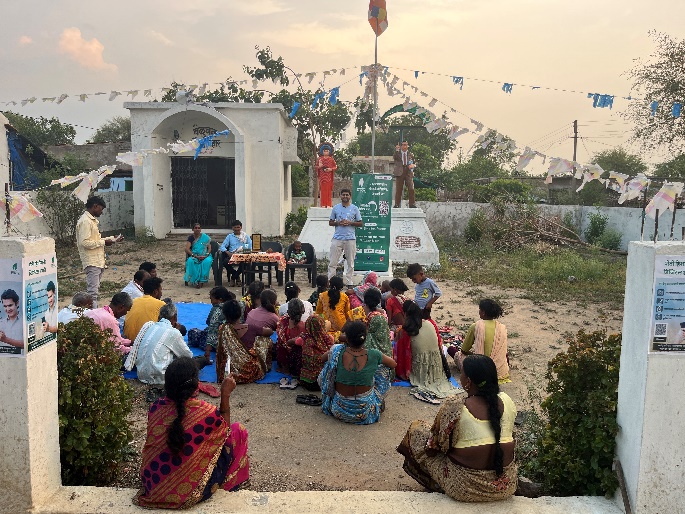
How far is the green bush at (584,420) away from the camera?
11.0 ft

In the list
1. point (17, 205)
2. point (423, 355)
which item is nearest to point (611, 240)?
point (423, 355)

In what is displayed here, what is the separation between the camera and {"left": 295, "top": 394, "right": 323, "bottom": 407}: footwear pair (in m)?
5.41

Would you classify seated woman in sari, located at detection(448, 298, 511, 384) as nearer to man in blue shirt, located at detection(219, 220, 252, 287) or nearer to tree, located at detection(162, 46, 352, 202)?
man in blue shirt, located at detection(219, 220, 252, 287)

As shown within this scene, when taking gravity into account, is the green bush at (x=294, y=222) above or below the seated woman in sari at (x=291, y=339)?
above

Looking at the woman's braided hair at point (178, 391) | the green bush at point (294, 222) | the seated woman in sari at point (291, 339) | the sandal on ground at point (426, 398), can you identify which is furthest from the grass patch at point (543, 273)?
the woman's braided hair at point (178, 391)

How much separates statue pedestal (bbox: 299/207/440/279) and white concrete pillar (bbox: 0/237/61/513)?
35.8 ft

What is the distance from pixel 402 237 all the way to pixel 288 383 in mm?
9059

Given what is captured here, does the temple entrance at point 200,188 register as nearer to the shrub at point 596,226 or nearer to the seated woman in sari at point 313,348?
the shrub at point 596,226

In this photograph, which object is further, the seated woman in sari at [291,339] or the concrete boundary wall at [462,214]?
the concrete boundary wall at [462,214]

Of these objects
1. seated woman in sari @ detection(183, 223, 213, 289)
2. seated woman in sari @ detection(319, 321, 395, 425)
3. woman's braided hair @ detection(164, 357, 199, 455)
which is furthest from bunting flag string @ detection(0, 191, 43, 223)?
seated woman in sari @ detection(183, 223, 213, 289)

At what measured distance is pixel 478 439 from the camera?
3.12 metres

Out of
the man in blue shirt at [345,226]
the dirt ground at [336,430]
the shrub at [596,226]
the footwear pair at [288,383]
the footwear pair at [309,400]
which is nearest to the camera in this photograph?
the dirt ground at [336,430]

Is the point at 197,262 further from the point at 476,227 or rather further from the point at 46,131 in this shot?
the point at 46,131

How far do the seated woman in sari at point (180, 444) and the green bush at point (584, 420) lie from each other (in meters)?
2.12
